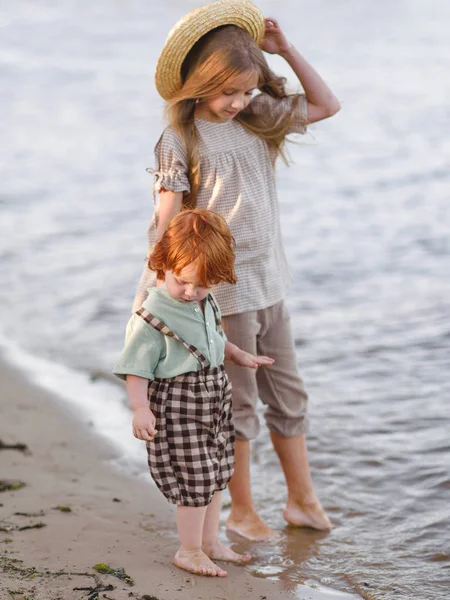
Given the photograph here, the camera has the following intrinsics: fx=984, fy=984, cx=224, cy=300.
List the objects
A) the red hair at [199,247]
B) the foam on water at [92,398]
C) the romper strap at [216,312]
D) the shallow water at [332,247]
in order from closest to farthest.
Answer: the red hair at [199,247] → the romper strap at [216,312] → the shallow water at [332,247] → the foam on water at [92,398]

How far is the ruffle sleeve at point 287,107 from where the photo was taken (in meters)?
3.28

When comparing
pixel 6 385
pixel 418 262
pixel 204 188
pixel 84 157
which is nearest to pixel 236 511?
pixel 204 188

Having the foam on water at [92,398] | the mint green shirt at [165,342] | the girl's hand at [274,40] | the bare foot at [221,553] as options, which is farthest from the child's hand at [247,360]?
the foam on water at [92,398]

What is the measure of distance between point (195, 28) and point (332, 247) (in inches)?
162

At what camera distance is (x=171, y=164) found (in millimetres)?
3080

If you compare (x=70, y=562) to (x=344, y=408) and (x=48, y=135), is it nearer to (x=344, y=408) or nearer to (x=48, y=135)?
(x=344, y=408)

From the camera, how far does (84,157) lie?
9461mm

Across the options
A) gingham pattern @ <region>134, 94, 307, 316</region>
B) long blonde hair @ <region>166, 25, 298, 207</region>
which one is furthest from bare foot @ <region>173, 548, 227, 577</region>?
long blonde hair @ <region>166, 25, 298, 207</region>

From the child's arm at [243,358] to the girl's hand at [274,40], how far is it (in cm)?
101

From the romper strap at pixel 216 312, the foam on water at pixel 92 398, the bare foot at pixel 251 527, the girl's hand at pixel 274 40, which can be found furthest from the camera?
the foam on water at pixel 92 398

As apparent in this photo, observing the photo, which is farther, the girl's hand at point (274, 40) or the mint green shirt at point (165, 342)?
the girl's hand at point (274, 40)

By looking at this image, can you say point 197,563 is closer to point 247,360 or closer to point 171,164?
point 247,360

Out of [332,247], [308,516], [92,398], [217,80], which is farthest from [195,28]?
[332,247]

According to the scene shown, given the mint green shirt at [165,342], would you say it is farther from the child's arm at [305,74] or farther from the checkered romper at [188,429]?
the child's arm at [305,74]
